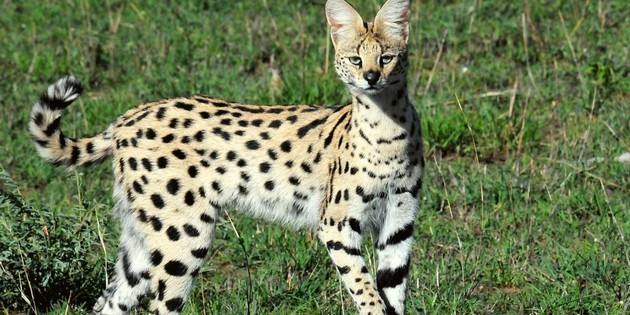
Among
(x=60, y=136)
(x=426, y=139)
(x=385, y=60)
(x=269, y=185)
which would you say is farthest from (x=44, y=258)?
(x=426, y=139)

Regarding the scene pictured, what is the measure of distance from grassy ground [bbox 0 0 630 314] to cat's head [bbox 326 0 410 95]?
1.10 metres

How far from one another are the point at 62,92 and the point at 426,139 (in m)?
3.19

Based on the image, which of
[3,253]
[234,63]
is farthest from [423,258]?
[234,63]

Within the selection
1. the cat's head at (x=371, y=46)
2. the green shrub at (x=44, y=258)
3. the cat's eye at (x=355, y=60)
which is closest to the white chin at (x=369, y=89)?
the cat's head at (x=371, y=46)

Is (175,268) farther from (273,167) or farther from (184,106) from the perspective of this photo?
(184,106)

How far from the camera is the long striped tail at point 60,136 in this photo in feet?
20.0

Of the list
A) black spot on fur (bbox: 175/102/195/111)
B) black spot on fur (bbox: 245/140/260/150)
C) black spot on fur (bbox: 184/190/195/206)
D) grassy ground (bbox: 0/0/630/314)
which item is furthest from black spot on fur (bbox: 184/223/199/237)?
black spot on fur (bbox: 175/102/195/111)

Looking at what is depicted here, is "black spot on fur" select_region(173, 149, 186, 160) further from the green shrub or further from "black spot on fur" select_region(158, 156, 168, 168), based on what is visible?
the green shrub

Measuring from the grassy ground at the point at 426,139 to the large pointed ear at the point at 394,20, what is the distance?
120 centimetres

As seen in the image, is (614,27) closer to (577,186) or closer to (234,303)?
(577,186)

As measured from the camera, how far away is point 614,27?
1010 centimetres

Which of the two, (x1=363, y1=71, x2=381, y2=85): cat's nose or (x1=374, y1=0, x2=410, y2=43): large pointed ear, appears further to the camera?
(x1=374, y1=0, x2=410, y2=43): large pointed ear

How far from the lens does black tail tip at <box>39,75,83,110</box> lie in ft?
20.0

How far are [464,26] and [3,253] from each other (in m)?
4.79
